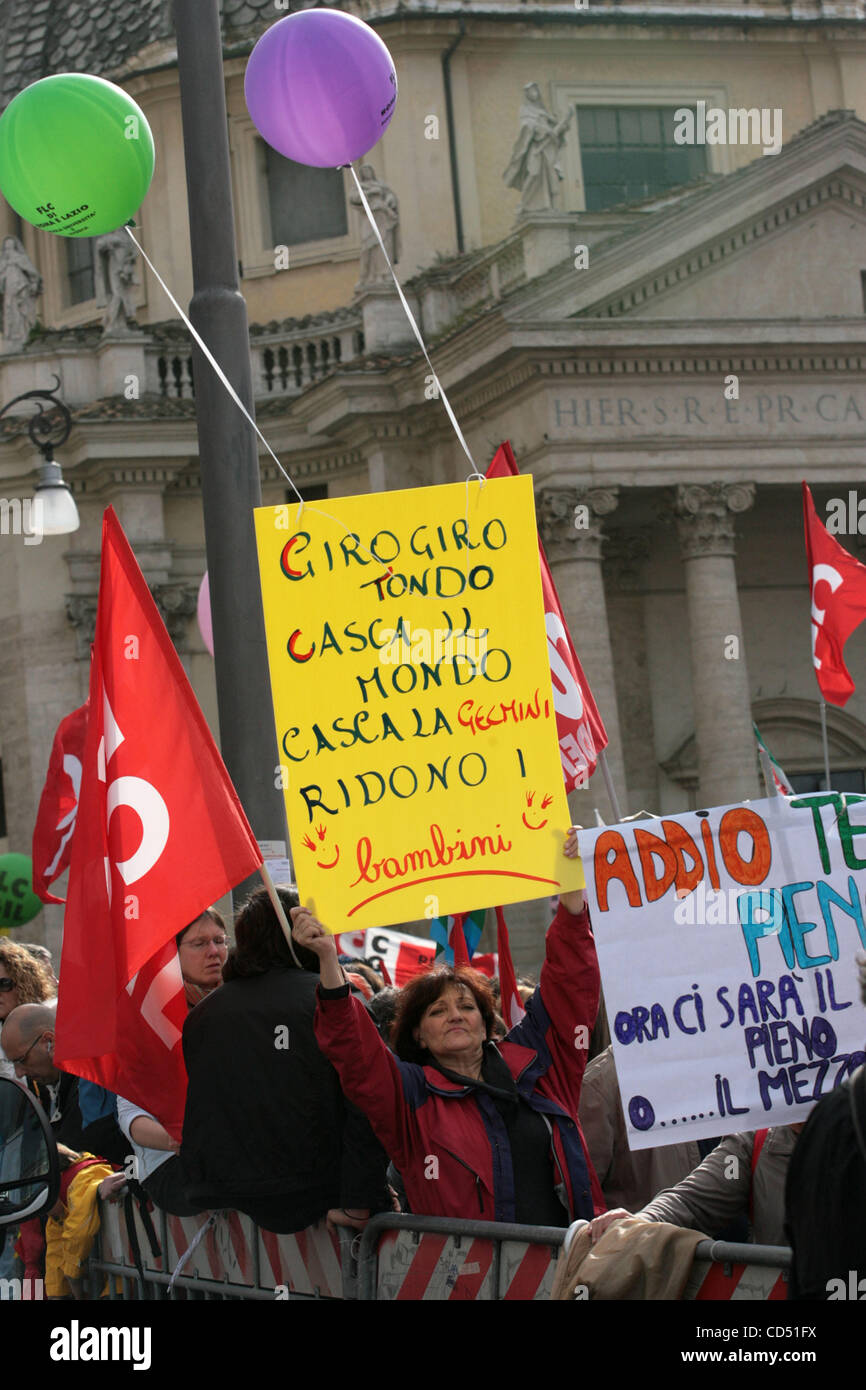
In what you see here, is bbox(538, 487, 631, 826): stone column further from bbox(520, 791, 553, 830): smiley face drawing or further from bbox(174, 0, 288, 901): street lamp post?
bbox(520, 791, 553, 830): smiley face drawing

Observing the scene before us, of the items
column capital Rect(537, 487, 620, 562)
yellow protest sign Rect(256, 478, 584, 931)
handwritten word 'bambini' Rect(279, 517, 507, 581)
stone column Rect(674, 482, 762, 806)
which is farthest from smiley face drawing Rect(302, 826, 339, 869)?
stone column Rect(674, 482, 762, 806)

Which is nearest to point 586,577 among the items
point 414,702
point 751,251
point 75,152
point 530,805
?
point 751,251

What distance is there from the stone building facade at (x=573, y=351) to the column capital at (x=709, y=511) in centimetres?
3

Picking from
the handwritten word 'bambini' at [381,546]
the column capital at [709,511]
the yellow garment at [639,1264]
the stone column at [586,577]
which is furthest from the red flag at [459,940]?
the column capital at [709,511]

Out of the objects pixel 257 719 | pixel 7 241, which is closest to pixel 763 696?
pixel 7 241

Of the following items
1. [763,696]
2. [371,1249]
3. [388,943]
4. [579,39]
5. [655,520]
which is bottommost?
[371,1249]

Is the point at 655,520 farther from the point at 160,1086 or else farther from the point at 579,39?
the point at 160,1086

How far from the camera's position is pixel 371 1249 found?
608cm

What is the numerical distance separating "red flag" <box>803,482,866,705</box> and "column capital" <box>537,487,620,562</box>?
1016 centimetres

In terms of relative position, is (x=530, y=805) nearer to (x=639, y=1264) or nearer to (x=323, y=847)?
(x=323, y=847)

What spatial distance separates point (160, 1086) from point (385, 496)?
2086mm

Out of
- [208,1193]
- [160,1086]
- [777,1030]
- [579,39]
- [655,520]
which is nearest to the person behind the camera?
[777,1030]

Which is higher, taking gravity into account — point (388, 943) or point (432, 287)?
point (432, 287)

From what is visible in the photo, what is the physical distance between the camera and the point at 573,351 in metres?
23.2
